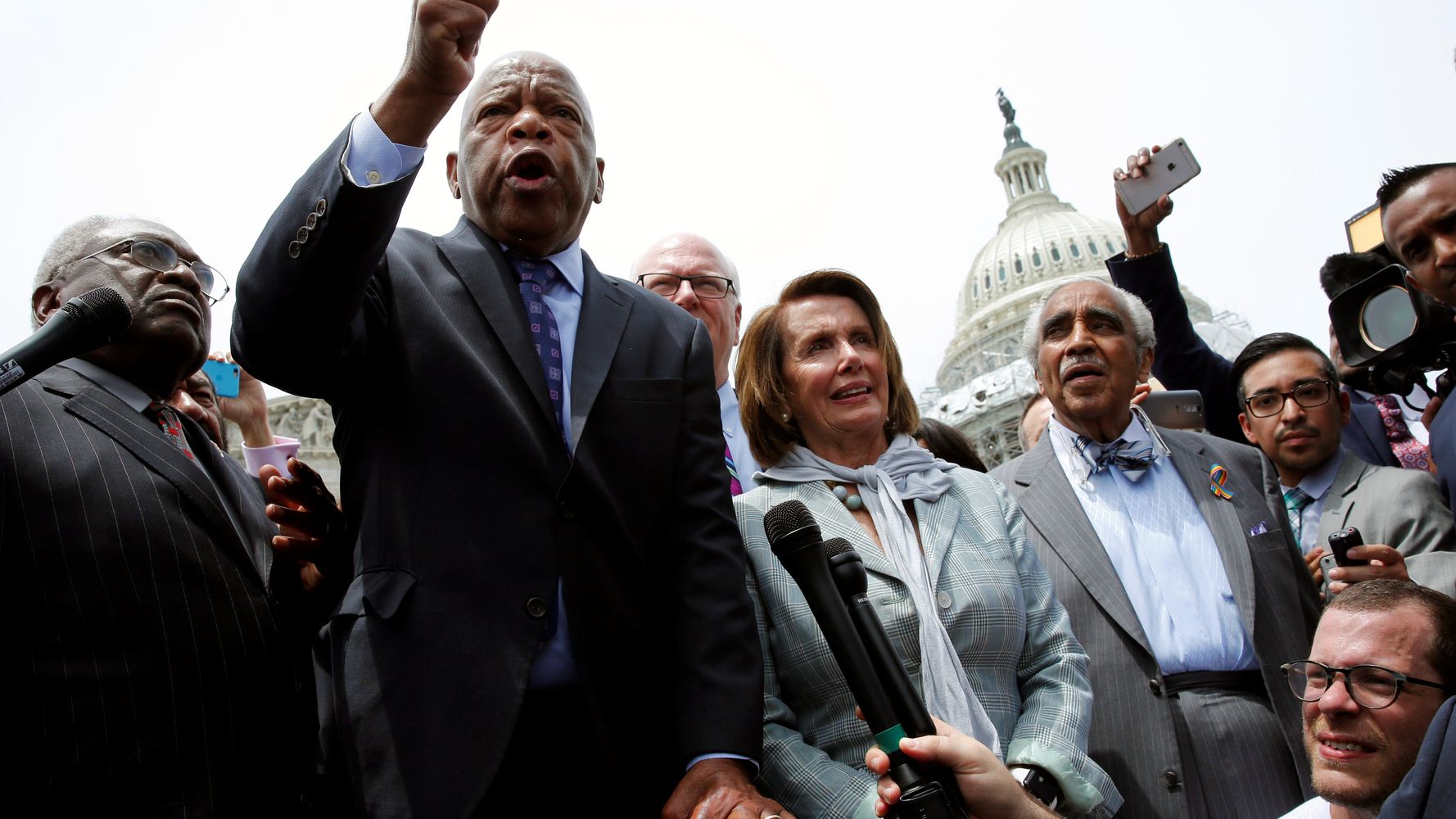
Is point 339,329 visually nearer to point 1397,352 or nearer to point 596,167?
point 596,167

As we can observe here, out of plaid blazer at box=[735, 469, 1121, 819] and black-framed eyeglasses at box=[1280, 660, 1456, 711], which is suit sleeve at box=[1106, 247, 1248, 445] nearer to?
black-framed eyeglasses at box=[1280, 660, 1456, 711]

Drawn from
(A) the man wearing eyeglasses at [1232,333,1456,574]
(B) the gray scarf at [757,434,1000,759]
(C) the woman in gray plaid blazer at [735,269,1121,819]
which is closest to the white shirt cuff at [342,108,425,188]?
(C) the woman in gray plaid blazer at [735,269,1121,819]

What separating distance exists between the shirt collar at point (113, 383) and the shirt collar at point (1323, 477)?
3.38 meters

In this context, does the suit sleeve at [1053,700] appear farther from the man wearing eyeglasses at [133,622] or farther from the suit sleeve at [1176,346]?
the suit sleeve at [1176,346]

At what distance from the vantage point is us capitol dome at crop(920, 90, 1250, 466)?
167ft

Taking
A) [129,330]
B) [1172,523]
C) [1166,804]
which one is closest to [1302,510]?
[1172,523]

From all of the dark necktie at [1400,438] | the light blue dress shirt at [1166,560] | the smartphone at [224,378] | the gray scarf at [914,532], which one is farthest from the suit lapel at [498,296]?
the dark necktie at [1400,438]

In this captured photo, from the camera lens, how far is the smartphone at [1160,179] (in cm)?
387

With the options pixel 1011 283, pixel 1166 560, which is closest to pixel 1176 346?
pixel 1166 560

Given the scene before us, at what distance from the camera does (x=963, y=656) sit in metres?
2.20

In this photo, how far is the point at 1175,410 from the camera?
4070 mm

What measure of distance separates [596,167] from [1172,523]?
192cm

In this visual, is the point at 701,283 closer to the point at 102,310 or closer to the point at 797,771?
the point at 797,771

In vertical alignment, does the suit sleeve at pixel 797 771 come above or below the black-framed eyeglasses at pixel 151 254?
below
